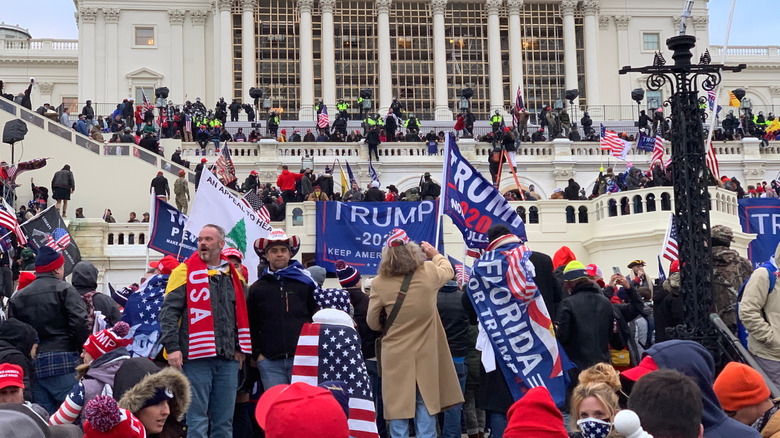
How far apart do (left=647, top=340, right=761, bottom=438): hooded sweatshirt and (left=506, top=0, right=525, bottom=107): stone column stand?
45910 mm

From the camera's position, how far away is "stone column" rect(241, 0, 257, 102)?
4947cm

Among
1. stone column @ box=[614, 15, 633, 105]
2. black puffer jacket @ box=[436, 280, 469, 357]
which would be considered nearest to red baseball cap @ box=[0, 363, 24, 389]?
black puffer jacket @ box=[436, 280, 469, 357]

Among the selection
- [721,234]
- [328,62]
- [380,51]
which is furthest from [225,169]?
[380,51]

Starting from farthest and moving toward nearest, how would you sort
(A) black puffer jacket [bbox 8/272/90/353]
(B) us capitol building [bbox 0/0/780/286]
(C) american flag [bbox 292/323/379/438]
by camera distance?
(B) us capitol building [bbox 0/0/780/286] < (A) black puffer jacket [bbox 8/272/90/353] < (C) american flag [bbox 292/323/379/438]

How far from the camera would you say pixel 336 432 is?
11.9ft

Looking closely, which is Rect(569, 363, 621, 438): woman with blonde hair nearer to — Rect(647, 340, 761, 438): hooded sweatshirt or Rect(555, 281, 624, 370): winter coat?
Rect(647, 340, 761, 438): hooded sweatshirt

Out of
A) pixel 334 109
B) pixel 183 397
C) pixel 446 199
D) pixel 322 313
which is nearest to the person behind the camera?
pixel 183 397

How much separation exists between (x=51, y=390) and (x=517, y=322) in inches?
121

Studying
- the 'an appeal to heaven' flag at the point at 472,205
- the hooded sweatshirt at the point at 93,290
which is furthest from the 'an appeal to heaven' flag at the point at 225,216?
the hooded sweatshirt at the point at 93,290

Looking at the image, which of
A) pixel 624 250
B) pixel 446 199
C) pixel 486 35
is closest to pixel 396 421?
pixel 446 199

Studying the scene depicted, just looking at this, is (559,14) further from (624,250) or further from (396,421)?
(396,421)

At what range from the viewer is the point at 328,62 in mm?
49969

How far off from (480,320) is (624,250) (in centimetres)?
1586

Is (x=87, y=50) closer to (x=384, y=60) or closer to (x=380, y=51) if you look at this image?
(x=380, y=51)
